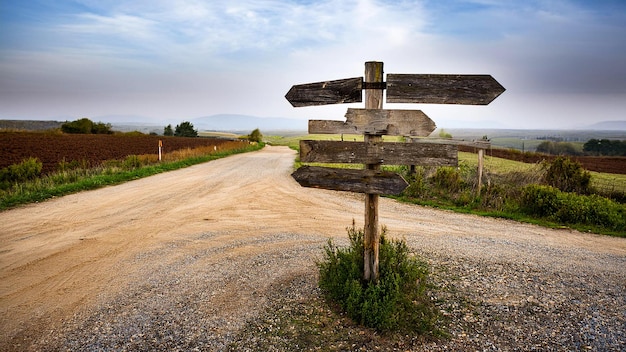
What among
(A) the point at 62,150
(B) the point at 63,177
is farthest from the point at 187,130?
(B) the point at 63,177

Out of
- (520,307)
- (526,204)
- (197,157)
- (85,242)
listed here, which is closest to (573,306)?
(520,307)

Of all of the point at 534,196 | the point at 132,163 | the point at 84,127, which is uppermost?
the point at 84,127

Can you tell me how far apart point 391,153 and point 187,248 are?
181 inches

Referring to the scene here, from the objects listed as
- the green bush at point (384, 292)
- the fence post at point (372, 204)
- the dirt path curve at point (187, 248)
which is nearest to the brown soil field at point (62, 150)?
the dirt path curve at point (187, 248)

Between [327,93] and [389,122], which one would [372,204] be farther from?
[327,93]

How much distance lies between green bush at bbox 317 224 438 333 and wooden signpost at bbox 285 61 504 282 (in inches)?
25.8

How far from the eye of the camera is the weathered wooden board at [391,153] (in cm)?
422

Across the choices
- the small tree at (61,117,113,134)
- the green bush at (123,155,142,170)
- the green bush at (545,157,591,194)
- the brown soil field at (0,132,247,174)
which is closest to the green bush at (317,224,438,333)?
the green bush at (545,157,591,194)

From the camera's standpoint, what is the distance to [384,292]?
445 cm

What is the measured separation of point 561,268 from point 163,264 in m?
6.68

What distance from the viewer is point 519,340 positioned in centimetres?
412

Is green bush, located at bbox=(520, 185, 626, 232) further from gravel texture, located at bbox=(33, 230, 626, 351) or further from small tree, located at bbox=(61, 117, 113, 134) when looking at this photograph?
small tree, located at bbox=(61, 117, 113, 134)

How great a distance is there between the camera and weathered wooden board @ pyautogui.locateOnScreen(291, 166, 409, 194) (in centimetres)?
425

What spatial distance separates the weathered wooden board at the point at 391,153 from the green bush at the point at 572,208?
310 inches
